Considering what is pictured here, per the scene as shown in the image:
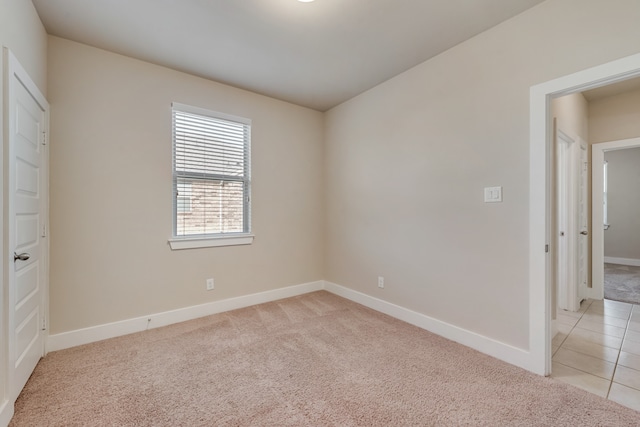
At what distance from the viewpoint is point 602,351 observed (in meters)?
2.32

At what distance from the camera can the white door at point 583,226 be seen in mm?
3369

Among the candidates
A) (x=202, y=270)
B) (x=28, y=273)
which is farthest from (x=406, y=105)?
(x=28, y=273)

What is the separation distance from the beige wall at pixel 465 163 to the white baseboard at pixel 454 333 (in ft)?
0.19

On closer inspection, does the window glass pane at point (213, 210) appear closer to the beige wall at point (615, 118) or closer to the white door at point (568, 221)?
the white door at point (568, 221)

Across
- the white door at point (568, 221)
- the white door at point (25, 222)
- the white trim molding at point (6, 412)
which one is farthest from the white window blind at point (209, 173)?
the white door at point (568, 221)

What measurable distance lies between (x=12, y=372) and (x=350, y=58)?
3.36 metres

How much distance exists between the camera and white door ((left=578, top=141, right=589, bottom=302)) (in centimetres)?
337

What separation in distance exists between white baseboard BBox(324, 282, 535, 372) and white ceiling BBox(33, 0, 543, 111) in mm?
2563

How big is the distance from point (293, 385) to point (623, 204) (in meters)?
7.87

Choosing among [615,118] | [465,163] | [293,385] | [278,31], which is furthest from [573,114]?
[293,385]

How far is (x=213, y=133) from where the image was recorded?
3158 mm

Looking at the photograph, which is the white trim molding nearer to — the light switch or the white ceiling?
the white ceiling

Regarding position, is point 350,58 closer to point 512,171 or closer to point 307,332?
point 512,171

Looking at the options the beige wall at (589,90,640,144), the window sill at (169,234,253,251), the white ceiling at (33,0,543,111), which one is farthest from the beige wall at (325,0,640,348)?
the beige wall at (589,90,640,144)
